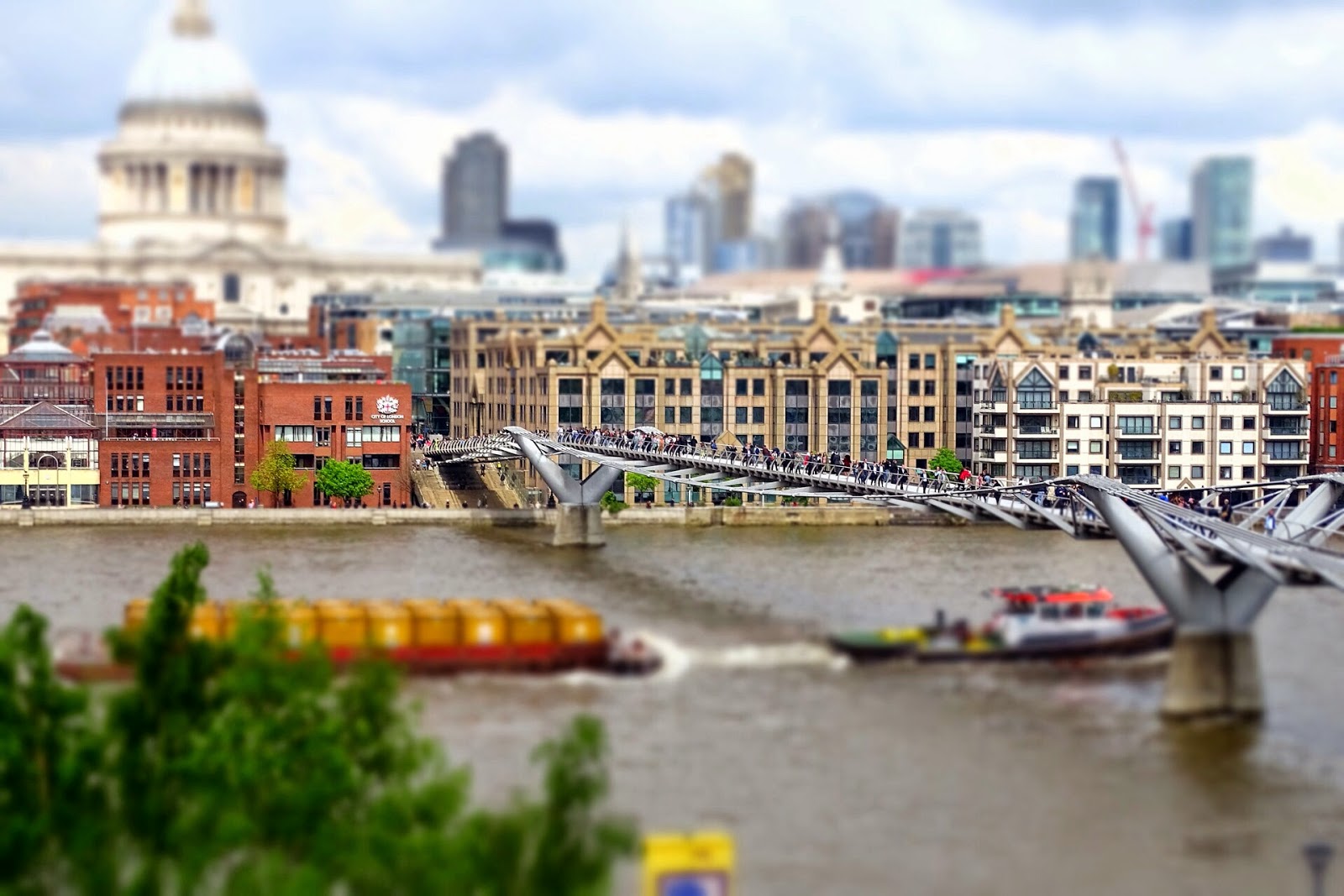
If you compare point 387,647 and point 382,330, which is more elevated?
point 382,330

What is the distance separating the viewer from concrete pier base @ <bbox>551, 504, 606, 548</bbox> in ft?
250

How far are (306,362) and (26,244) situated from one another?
264 ft

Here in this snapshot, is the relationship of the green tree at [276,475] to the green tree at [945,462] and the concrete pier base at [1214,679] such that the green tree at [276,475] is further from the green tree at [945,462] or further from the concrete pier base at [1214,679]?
the concrete pier base at [1214,679]

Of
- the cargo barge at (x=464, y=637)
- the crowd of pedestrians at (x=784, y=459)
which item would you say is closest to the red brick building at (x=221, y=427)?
the crowd of pedestrians at (x=784, y=459)

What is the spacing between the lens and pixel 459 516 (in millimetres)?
83875

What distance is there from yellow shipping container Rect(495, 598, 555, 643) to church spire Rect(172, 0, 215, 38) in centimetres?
12832

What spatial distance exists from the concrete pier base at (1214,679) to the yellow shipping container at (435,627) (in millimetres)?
11816

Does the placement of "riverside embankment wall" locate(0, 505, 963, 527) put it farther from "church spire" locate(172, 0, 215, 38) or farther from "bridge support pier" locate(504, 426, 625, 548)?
"church spire" locate(172, 0, 215, 38)

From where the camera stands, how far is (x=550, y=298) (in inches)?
6156

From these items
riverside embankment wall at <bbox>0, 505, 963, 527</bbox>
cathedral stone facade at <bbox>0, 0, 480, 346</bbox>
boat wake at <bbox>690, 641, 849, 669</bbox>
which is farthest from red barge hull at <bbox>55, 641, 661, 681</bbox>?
cathedral stone facade at <bbox>0, 0, 480, 346</bbox>

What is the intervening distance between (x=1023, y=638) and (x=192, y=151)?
128509 millimetres

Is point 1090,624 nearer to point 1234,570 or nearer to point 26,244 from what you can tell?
point 1234,570

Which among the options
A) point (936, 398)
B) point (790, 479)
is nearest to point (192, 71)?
point (936, 398)

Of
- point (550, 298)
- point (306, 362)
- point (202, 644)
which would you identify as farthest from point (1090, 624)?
point (550, 298)
